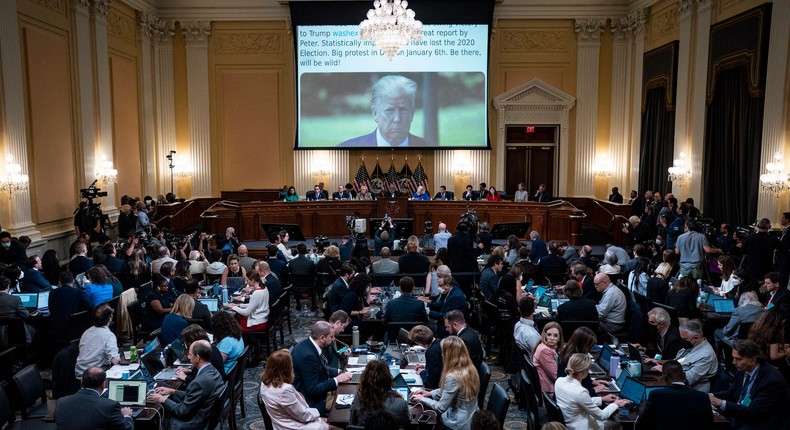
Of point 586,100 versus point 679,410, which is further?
point 586,100

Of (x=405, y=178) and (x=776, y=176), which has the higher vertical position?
(x=776, y=176)

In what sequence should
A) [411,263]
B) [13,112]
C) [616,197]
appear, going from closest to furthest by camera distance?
[411,263] < [13,112] < [616,197]

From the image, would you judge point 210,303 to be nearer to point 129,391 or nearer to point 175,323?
point 175,323

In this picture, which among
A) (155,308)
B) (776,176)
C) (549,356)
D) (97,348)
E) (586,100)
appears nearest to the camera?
(549,356)

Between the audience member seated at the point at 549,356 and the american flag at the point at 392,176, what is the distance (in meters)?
14.7

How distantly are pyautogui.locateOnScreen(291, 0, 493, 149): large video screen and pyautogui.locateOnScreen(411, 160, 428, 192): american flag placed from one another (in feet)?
2.72

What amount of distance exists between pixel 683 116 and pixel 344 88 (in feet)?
31.2

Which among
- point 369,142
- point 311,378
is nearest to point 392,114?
point 369,142

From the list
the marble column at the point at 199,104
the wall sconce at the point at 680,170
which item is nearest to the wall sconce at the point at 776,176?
the wall sconce at the point at 680,170

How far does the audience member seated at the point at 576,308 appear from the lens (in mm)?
7570

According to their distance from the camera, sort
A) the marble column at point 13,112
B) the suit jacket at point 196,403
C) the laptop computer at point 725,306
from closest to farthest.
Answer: the suit jacket at point 196,403 < the laptop computer at point 725,306 < the marble column at point 13,112

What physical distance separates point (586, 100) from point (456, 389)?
1682 cm

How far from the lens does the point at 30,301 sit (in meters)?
8.46

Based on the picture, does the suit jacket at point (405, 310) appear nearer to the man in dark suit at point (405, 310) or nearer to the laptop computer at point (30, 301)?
the man in dark suit at point (405, 310)
